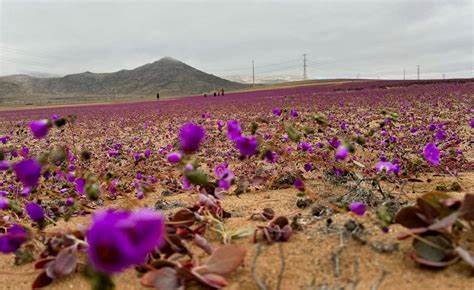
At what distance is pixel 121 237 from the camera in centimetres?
101

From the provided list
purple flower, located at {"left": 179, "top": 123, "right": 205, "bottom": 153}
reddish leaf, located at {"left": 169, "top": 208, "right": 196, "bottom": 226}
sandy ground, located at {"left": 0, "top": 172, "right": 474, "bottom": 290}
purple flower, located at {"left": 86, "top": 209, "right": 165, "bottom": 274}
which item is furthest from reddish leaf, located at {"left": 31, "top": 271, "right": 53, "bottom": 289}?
purple flower, located at {"left": 86, "top": 209, "right": 165, "bottom": 274}

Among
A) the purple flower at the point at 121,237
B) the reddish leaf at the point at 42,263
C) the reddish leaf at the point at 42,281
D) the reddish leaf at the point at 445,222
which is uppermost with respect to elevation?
the purple flower at the point at 121,237

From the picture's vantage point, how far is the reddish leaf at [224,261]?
1.97 metres

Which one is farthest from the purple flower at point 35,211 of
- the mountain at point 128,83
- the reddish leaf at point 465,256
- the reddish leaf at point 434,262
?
the mountain at point 128,83

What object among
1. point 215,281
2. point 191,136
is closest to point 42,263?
point 215,281

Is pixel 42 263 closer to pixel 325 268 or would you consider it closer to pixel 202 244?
pixel 202 244

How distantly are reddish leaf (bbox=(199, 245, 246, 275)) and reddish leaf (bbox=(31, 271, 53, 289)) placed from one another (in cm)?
79

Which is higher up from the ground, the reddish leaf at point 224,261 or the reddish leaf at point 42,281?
the reddish leaf at point 224,261

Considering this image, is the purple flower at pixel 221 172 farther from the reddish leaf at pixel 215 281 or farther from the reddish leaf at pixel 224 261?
the reddish leaf at pixel 215 281

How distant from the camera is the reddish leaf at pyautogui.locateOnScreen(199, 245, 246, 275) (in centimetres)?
197

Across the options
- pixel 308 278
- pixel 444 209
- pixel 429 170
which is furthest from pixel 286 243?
pixel 429 170

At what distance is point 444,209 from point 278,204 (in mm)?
1532

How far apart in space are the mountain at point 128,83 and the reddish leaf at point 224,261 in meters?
129

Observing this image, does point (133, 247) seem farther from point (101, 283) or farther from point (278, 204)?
point (278, 204)
